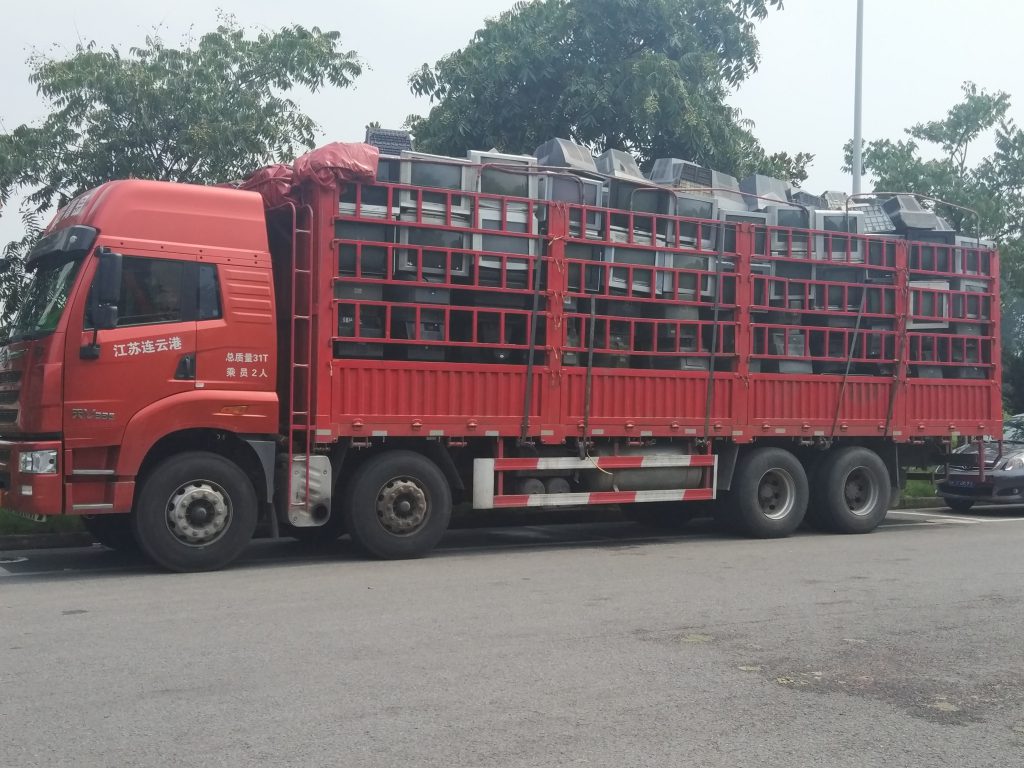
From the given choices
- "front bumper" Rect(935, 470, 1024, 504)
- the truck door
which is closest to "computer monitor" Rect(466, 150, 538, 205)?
the truck door

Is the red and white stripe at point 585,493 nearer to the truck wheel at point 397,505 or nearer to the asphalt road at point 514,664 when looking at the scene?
the truck wheel at point 397,505

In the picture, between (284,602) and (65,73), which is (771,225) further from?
(65,73)

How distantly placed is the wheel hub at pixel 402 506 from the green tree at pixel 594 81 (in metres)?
7.96

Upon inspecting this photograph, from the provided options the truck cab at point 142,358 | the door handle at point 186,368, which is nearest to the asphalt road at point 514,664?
the truck cab at point 142,358

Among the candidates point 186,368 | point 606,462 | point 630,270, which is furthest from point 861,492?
point 186,368

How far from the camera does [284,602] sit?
315 inches

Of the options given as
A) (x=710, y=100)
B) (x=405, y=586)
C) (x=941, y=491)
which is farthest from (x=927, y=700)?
(x=710, y=100)

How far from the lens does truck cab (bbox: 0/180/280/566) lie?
29.3 feet

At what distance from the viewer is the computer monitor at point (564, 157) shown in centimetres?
1134

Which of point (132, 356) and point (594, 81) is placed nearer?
point (132, 356)

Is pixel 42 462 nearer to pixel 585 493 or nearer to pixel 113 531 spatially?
pixel 113 531

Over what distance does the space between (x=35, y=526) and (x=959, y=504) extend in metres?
12.3

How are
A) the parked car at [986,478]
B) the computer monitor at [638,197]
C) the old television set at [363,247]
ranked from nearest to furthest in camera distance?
the old television set at [363,247], the computer monitor at [638,197], the parked car at [986,478]

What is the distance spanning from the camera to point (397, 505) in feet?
33.8
